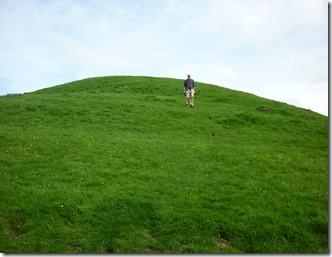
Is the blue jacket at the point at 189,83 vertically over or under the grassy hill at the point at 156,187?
over

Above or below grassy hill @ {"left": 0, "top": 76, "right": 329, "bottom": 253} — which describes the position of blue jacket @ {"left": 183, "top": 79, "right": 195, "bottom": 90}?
above

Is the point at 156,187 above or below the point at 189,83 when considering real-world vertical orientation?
below

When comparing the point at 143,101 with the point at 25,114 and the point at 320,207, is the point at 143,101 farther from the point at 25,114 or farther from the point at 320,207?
the point at 320,207

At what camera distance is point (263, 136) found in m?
27.7

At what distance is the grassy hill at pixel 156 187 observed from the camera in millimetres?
11047

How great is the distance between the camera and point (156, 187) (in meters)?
14.8

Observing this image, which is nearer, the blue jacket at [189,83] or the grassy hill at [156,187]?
the grassy hill at [156,187]

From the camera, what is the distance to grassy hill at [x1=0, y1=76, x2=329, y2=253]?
11047mm

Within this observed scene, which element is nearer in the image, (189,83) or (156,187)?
(156,187)

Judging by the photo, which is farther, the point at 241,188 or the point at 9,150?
the point at 9,150

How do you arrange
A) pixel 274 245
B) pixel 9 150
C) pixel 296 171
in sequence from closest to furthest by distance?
pixel 274 245 < pixel 296 171 < pixel 9 150

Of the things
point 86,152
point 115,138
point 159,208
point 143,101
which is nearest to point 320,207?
point 159,208

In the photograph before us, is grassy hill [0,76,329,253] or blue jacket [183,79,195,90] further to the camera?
blue jacket [183,79,195,90]

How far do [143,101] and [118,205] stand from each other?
28228 millimetres
